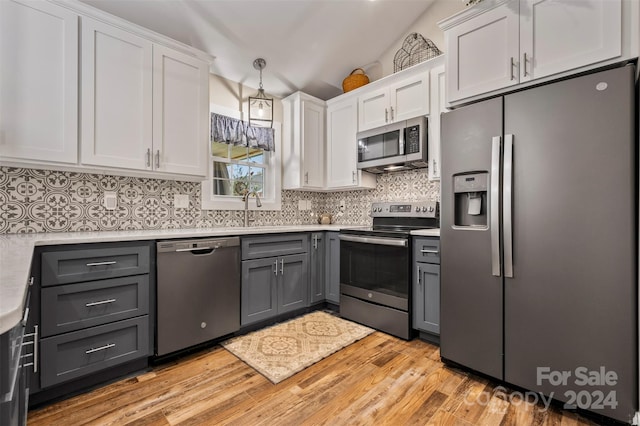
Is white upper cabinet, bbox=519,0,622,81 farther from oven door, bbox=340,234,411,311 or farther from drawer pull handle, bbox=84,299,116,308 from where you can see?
drawer pull handle, bbox=84,299,116,308

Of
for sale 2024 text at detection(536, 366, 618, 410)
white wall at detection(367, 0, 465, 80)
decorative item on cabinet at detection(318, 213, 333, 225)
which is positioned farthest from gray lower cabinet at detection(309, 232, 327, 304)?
white wall at detection(367, 0, 465, 80)

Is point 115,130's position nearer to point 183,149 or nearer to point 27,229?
point 183,149

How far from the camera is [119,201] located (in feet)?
8.11

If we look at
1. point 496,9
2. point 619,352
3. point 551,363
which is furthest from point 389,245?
point 496,9

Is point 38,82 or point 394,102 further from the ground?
point 394,102

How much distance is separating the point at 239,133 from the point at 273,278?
60.8 inches

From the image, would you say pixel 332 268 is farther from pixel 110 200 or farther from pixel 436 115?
pixel 110 200

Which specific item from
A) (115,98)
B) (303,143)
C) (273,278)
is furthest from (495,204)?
(115,98)

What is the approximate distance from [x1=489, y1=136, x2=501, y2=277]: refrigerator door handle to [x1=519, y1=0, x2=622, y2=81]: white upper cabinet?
452 mm

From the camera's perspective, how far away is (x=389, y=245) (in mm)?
2646

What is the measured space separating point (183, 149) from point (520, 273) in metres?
2.52

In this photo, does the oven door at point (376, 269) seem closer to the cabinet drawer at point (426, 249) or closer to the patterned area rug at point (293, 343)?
the cabinet drawer at point (426, 249)

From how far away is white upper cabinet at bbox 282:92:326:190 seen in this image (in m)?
3.53

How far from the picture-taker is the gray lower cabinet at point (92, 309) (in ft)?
5.57
